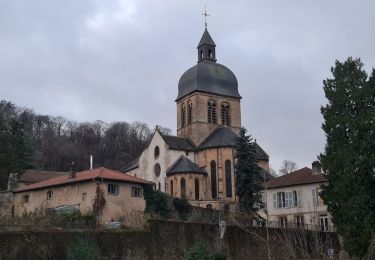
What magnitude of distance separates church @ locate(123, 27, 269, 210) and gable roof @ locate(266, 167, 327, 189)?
23.0 feet

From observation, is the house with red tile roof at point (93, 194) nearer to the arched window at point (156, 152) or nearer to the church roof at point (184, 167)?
the church roof at point (184, 167)

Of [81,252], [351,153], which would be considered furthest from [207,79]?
[81,252]

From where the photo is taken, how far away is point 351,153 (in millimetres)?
27188

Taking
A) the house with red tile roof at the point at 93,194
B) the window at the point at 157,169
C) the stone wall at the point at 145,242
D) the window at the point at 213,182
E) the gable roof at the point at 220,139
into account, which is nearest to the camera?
the stone wall at the point at 145,242

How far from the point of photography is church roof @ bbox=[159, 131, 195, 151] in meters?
57.8

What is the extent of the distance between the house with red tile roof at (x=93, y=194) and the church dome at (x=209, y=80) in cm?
2606

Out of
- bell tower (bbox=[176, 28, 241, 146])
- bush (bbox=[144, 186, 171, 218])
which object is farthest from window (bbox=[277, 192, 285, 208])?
bell tower (bbox=[176, 28, 241, 146])

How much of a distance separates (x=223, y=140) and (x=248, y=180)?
12.4 metres

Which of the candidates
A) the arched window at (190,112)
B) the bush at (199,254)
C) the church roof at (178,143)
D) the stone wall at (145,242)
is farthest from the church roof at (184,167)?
the bush at (199,254)

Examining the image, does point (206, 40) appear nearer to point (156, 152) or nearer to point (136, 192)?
point (156, 152)

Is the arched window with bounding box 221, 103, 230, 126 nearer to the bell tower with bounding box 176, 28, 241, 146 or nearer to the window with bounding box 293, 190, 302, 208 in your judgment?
the bell tower with bounding box 176, 28, 241, 146

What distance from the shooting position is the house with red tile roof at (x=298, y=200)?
42719mm

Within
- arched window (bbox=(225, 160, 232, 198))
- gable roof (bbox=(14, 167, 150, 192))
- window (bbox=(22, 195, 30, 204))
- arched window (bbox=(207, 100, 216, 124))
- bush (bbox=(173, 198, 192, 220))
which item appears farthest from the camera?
arched window (bbox=(207, 100, 216, 124))

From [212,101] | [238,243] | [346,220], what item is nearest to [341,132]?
[346,220]
